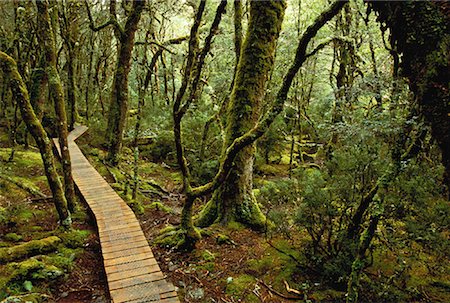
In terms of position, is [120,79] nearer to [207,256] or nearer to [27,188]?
[27,188]

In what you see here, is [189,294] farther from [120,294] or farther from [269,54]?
[269,54]

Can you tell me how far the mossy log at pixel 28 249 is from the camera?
5.98m

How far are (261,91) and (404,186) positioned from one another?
13.5ft

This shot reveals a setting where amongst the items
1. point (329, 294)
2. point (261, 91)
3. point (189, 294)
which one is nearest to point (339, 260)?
point (329, 294)

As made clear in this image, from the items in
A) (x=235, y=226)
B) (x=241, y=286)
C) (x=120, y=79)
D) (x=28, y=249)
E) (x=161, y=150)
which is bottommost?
(x=241, y=286)

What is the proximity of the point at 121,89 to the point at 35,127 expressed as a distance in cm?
693

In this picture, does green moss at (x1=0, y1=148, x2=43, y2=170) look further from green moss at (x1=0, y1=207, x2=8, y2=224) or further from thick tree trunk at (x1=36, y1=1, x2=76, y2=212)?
thick tree trunk at (x1=36, y1=1, x2=76, y2=212)

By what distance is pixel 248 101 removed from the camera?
7.93m

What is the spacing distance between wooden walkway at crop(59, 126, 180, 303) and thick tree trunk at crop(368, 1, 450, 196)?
430 centimetres

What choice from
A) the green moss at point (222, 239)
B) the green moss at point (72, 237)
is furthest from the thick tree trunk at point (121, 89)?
the green moss at point (222, 239)

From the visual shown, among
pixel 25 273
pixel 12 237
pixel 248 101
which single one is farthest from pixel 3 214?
pixel 248 101

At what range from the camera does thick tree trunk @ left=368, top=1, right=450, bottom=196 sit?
2230mm

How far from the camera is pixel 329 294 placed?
5.44 metres

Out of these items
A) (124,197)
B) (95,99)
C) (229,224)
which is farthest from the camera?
(95,99)
